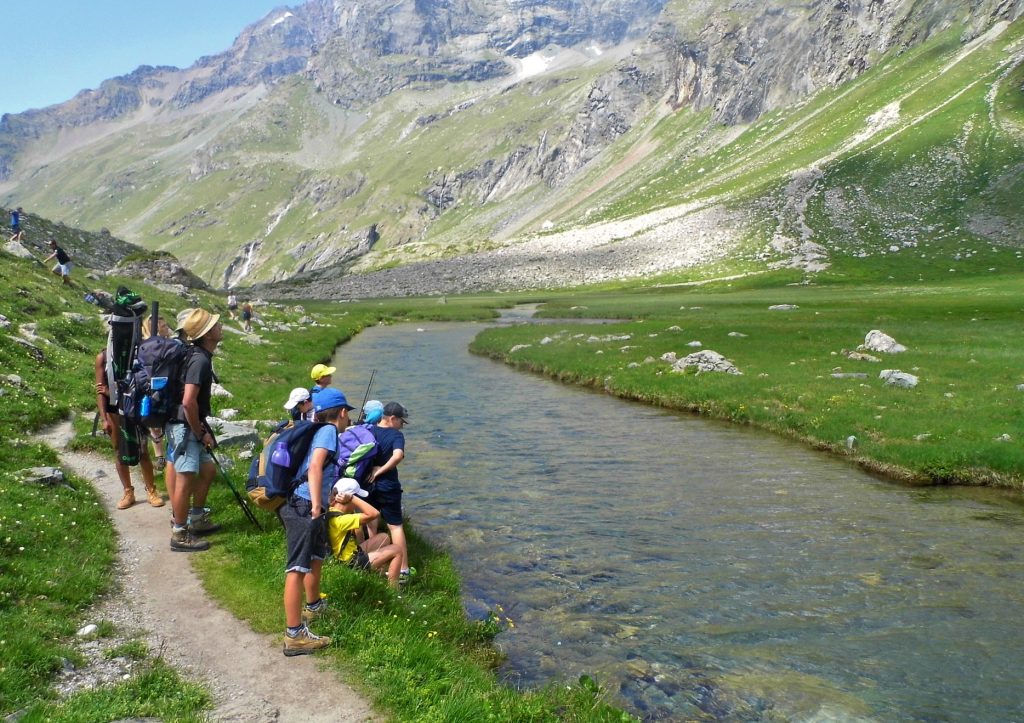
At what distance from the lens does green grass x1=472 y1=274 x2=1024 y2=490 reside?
66.0ft

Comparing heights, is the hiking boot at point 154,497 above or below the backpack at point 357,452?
below

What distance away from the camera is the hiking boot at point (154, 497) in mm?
13617

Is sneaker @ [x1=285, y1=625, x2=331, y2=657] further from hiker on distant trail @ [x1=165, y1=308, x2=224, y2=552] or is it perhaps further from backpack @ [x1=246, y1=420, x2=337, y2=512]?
hiker on distant trail @ [x1=165, y1=308, x2=224, y2=552]

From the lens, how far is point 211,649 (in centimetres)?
848

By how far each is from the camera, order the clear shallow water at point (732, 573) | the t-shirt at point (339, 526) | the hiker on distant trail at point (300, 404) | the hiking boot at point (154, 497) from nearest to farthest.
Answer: the clear shallow water at point (732, 573)
the hiker on distant trail at point (300, 404)
the t-shirt at point (339, 526)
the hiking boot at point (154, 497)

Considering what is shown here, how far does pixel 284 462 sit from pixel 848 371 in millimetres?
29229

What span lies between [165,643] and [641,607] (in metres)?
7.76

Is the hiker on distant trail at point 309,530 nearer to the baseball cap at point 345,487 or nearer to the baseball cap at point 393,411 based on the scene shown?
the baseball cap at point 345,487

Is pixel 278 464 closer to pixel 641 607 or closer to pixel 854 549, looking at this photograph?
pixel 641 607

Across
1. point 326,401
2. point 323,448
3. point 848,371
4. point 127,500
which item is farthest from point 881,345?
point 127,500

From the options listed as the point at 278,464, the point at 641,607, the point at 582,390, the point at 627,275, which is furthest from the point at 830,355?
the point at 627,275


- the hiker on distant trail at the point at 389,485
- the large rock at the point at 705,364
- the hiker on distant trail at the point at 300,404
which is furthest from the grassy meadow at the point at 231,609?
the large rock at the point at 705,364

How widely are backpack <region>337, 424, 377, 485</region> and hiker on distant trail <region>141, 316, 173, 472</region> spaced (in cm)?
531

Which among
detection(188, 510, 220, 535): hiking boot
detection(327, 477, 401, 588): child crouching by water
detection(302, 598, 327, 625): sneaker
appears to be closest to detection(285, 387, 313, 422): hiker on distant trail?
detection(327, 477, 401, 588): child crouching by water
